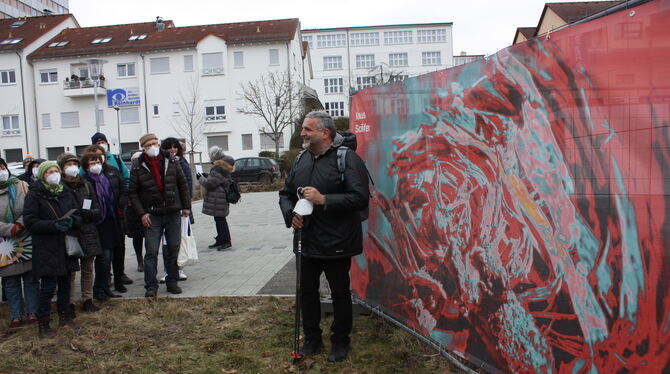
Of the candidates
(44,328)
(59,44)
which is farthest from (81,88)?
(44,328)

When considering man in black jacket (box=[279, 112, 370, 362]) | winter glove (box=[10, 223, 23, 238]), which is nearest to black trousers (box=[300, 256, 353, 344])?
man in black jacket (box=[279, 112, 370, 362])

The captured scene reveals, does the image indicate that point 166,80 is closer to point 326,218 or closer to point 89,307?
point 89,307

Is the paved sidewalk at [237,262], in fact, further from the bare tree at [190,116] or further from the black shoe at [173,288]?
the bare tree at [190,116]

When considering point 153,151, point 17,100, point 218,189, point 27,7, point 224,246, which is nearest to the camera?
point 153,151

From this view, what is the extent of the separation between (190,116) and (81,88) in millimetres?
9567

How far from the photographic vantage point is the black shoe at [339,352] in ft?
14.4

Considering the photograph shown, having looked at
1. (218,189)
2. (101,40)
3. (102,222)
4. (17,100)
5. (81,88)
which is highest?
(101,40)

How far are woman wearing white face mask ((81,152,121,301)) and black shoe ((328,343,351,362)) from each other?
129 inches

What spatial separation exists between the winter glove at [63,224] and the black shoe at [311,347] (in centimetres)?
263

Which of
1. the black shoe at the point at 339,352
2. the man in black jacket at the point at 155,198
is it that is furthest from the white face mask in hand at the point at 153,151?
the black shoe at the point at 339,352

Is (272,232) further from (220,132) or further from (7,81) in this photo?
(7,81)

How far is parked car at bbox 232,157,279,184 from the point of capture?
29.7 meters

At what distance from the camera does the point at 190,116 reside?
43969 millimetres

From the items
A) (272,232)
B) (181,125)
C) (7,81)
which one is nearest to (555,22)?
(181,125)
